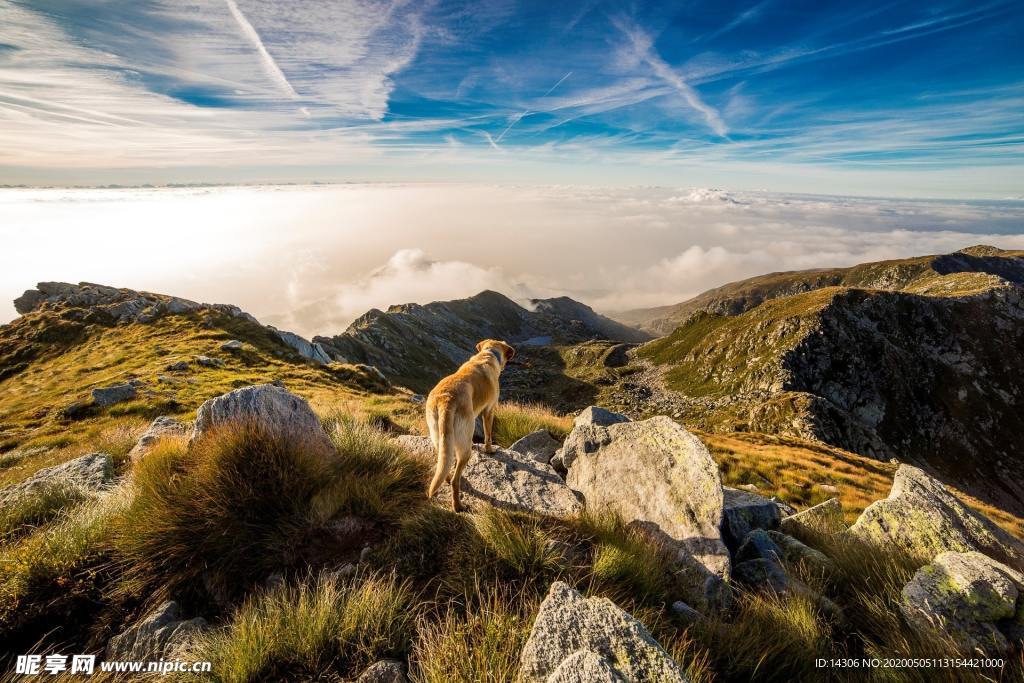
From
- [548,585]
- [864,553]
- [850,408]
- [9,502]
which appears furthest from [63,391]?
[850,408]

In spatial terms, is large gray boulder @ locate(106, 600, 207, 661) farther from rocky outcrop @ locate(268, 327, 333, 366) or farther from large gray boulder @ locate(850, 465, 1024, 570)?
rocky outcrop @ locate(268, 327, 333, 366)

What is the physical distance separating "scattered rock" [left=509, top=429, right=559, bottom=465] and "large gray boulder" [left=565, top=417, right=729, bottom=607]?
245 centimetres

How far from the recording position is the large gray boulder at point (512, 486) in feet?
22.3

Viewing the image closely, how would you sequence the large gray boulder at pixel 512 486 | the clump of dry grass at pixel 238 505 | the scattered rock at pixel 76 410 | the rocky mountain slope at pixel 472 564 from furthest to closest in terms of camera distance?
the scattered rock at pixel 76 410 < the large gray boulder at pixel 512 486 < the clump of dry grass at pixel 238 505 < the rocky mountain slope at pixel 472 564

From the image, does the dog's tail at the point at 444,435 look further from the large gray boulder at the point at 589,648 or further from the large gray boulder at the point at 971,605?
the large gray boulder at the point at 971,605

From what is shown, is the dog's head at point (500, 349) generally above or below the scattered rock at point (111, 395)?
above

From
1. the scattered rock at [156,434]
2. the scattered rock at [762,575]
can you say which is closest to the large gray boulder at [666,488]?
the scattered rock at [762,575]

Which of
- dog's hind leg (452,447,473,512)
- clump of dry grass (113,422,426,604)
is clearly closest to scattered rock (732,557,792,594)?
dog's hind leg (452,447,473,512)

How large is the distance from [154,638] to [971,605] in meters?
9.08

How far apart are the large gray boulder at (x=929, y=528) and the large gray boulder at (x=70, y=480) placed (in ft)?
45.0

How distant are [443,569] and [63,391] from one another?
51627 mm

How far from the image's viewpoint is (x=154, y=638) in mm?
4203

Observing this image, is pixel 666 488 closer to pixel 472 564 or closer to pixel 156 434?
pixel 472 564

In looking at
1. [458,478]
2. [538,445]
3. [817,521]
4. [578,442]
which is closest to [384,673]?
[458,478]
